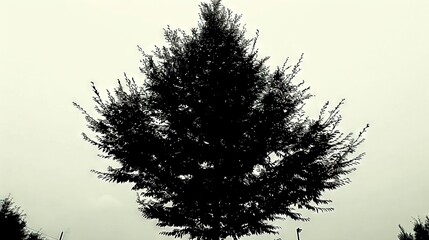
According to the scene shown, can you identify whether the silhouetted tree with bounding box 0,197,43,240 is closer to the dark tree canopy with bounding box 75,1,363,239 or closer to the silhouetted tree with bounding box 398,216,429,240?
the dark tree canopy with bounding box 75,1,363,239

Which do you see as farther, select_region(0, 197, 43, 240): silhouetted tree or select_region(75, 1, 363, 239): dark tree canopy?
select_region(0, 197, 43, 240): silhouetted tree

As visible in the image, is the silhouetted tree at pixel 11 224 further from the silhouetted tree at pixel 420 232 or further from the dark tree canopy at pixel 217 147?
the silhouetted tree at pixel 420 232

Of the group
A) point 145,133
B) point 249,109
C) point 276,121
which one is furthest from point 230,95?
point 145,133

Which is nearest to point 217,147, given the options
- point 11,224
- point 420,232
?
point 11,224

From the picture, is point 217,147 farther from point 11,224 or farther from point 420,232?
point 420,232

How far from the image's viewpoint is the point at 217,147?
5598 millimetres

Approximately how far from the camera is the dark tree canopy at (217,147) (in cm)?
524

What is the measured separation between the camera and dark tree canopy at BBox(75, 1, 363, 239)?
17.2ft

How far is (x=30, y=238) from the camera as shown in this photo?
42.7 feet

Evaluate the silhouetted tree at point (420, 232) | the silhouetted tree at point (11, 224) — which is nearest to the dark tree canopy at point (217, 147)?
the silhouetted tree at point (11, 224)

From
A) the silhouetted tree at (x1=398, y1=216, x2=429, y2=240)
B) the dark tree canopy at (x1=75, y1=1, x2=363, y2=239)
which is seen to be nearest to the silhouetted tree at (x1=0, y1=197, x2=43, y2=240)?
the dark tree canopy at (x1=75, y1=1, x2=363, y2=239)

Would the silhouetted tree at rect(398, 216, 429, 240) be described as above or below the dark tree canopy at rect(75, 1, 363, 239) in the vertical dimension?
above

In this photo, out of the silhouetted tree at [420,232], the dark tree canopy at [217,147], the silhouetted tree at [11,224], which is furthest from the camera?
the silhouetted tree at [420,232]

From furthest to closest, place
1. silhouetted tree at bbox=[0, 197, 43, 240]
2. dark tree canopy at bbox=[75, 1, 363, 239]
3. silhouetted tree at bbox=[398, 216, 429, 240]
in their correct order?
silhouetted tree at bbox=[398, 216, 429, 240]
silhouetted tree at bbox=[0, 197, 43, 240]
dark tree canopy at bbox=[75, 1, 363, 239]
